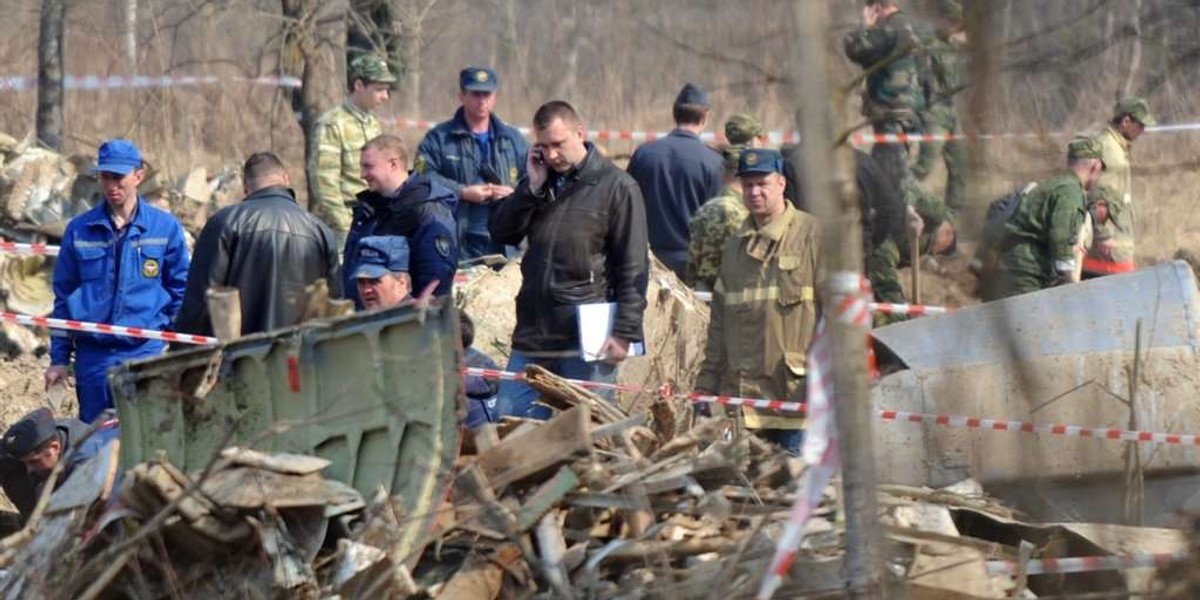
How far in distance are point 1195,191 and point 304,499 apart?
14.1 feet

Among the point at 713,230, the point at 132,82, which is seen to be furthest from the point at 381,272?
the point at 132,82

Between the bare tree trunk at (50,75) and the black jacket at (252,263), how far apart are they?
7.73m

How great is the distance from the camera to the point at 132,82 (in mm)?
18781

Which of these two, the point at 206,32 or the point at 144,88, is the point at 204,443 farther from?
the point at 206,32

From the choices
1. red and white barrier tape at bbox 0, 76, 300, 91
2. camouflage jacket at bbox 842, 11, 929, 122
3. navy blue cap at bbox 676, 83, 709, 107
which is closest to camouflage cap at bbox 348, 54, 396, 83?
navy blue cap at bbox 676, 83, 709, 107

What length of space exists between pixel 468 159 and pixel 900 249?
8.87ft

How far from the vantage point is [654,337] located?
11.0 m

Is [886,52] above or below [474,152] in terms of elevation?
below

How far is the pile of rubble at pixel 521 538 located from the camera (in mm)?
5867

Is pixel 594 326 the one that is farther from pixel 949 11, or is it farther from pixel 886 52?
pixel 949 11

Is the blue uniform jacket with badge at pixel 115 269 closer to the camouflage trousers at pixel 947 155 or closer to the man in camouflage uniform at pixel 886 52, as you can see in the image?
the man in camouflage uniform at pixel 886 52

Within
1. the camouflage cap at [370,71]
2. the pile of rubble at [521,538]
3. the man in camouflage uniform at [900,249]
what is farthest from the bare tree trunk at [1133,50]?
the camouflage cap at [370,71]

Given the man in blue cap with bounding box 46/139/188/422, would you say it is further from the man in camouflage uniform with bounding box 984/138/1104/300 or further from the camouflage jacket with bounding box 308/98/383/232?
the man in camouflage uniform with bounding box 984/138/1104/300

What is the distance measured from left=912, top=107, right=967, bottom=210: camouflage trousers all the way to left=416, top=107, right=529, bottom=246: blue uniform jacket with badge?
2.52 meters
